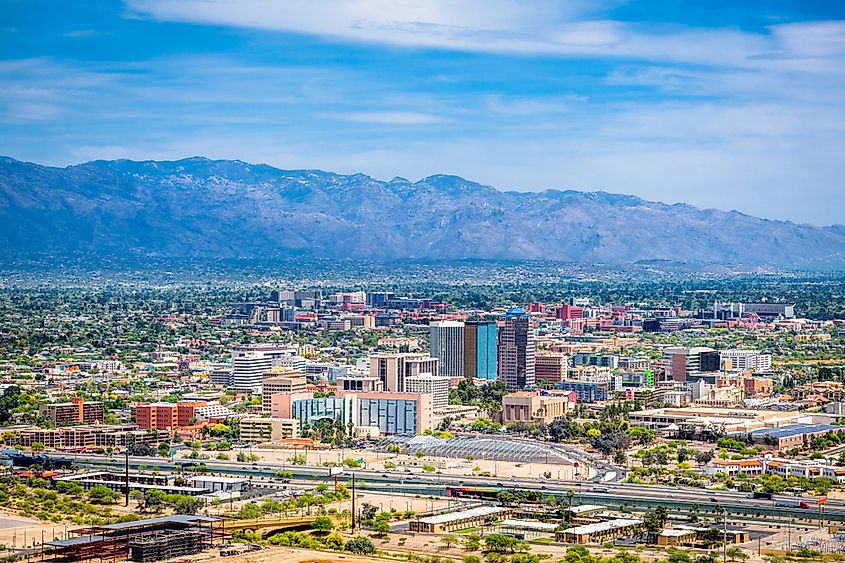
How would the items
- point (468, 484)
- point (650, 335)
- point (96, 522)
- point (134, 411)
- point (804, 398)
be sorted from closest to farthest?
point (96, 522) < point (468, 484) < point (134, 411) < point (804, 398) < point (650, 335)

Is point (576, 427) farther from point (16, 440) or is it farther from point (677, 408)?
point (16, 440)

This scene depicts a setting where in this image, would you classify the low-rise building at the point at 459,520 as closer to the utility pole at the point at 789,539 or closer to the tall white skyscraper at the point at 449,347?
the utility pole at the point at 789,539

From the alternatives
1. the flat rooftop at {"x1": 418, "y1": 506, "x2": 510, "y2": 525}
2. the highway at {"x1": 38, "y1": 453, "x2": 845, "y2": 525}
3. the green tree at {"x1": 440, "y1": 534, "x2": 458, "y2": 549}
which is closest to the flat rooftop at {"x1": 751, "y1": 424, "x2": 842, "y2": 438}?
the highway at {"x1": 38, "y1": 453, "x2": 845, "y2": 525}

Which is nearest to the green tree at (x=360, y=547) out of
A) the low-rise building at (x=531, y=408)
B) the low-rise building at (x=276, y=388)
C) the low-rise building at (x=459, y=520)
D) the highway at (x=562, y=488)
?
the low-rise building at (x=459, y=520)

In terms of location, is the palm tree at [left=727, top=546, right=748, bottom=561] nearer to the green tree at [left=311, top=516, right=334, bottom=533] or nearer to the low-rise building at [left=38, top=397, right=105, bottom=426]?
the green tree at [left=311, top=516, right=334, bottom=533]

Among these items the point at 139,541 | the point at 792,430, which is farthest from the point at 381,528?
the point at 792,430

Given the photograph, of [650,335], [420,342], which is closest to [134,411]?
[420,342]
